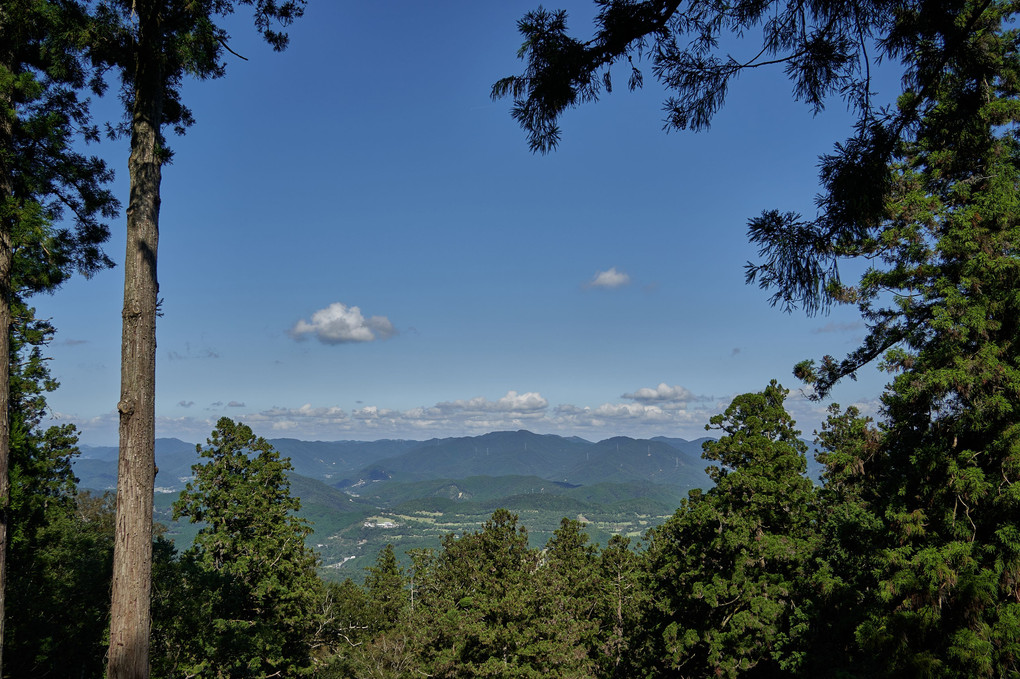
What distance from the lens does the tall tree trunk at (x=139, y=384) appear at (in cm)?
396

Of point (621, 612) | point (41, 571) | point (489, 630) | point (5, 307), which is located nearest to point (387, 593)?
point (621, 612)

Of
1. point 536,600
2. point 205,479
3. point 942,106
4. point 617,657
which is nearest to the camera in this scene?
point 942,106

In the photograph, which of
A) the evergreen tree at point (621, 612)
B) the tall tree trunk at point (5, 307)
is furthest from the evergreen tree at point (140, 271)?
the evergreen tree at point (621, 612)

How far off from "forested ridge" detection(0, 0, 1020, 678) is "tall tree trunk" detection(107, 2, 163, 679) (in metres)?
0.02

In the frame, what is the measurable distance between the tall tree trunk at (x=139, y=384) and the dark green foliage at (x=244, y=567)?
11.5 metres

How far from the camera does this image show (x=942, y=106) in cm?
371

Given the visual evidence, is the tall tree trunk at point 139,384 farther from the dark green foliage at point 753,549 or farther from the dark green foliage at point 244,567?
the dark green foliage at point 753,549

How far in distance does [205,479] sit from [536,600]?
11.6m

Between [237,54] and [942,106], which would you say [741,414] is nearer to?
[942,106]

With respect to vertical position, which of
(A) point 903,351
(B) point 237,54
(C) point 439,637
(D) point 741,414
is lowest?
(C) point 439,637

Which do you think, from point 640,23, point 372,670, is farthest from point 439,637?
point 640,23

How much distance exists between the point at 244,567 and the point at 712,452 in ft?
45.4

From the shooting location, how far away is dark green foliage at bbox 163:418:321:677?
546 inches

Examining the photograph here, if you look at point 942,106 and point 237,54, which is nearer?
point 942,106
